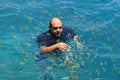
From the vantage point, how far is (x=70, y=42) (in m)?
15.0

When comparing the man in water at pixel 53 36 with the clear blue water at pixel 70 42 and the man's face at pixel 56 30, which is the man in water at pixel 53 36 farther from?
the clear blue water at pixel 70 42

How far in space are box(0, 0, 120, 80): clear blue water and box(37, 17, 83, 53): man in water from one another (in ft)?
2.27

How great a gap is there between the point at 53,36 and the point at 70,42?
1.79 metres

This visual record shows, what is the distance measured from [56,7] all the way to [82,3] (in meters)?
1.81

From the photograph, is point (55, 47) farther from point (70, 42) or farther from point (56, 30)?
point (70, 42)

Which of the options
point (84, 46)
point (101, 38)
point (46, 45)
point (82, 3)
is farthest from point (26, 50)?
point (82, 3)

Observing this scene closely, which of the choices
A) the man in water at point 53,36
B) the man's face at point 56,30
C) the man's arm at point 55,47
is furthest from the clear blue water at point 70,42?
the man's face at point 56,30

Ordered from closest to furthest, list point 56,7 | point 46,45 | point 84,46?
point 46,45 < point 84,46 < point 56,7

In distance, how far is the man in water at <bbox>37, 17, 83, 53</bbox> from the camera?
12914 mm

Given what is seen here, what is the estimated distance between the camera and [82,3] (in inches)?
791

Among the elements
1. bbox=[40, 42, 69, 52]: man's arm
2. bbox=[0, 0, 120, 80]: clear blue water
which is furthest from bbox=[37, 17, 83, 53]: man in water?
bbox=[0, 0, 120, 80]: clear blue water

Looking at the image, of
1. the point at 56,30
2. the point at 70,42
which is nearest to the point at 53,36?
the point at 56,30

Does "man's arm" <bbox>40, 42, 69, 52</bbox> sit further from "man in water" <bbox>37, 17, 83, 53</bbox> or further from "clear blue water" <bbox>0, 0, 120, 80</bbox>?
"clear blue water" <bbox>0, 0, 120, 80</bbox>

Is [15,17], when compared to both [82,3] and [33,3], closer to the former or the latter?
[33,3]
